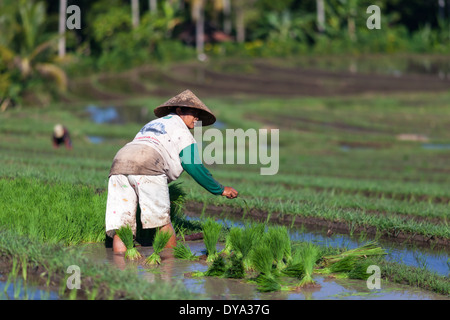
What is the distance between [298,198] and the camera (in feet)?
35.7

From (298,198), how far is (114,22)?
38.2m

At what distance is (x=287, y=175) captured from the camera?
621 inches

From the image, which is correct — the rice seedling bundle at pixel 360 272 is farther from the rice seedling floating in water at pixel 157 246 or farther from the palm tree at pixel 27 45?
the palm tree at pixel 27 45

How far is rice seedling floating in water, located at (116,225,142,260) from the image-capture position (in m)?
6.78

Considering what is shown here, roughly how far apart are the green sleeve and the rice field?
0.40m

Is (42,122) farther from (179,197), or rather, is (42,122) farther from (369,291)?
(369,291)

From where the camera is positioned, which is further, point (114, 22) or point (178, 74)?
point (114, 22)

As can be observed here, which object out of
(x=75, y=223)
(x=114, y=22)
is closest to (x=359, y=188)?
(x=75, y=223)

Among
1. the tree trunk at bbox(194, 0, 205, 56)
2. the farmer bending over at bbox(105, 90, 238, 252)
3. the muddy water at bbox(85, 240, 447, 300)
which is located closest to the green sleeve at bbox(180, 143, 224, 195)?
the farmer bending over at bbox(105, 90, 238, 252)

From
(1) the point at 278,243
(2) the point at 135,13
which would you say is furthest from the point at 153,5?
(1) the point at 278,243

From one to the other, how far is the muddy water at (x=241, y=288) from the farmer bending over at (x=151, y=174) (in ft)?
1.31

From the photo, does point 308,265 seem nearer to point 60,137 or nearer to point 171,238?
point 171,238

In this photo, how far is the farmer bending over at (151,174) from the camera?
274 inches

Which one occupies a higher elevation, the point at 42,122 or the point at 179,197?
the point at 42,122
